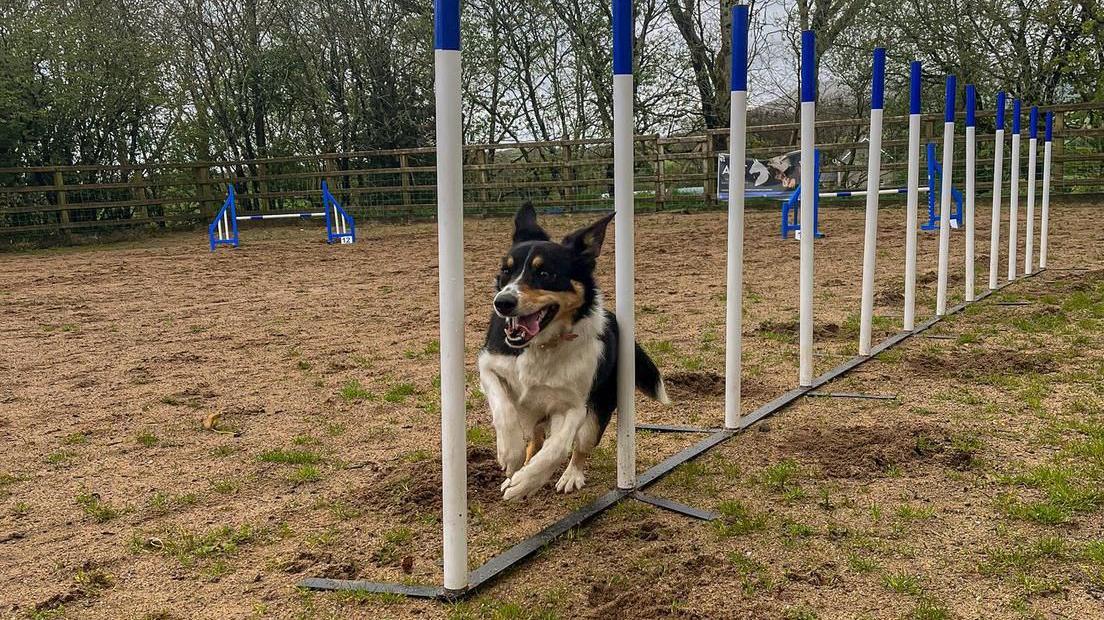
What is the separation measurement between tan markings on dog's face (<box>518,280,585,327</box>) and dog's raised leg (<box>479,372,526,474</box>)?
14.3 inches

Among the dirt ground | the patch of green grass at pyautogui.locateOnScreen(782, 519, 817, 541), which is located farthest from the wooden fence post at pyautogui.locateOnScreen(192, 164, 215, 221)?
the patch of green grass at pyautogui.locateOnScreen(782, 519, 817, 541)

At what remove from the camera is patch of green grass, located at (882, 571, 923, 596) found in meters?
2.57

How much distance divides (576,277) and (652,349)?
270 centimetres

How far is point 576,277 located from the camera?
11.5 ft

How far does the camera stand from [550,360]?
11.2 feet

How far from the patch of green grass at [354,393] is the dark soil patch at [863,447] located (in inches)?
96.2

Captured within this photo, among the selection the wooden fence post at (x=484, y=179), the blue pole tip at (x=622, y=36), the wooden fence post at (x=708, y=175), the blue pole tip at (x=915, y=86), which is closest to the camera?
the blue pole tip at (x=622, y=36)

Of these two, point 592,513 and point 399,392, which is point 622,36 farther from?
point 399,392

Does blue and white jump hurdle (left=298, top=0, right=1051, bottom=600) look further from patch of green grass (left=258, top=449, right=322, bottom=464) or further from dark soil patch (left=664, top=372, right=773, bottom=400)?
patch of green grass (left=258, top=449, right=322, bottom=464)

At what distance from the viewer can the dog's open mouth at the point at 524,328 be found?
324 centimetres

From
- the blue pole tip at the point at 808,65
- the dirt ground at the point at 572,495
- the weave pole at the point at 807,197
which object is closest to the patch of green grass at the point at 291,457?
the dirt ground at the point at 572,495

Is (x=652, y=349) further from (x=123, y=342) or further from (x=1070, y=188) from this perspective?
(x=1070, y=188)

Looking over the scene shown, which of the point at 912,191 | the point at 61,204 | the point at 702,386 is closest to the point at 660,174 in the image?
the point at 61,204

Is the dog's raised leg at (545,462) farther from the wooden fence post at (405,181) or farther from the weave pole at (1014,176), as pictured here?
the wooden fence post at (405,181)
